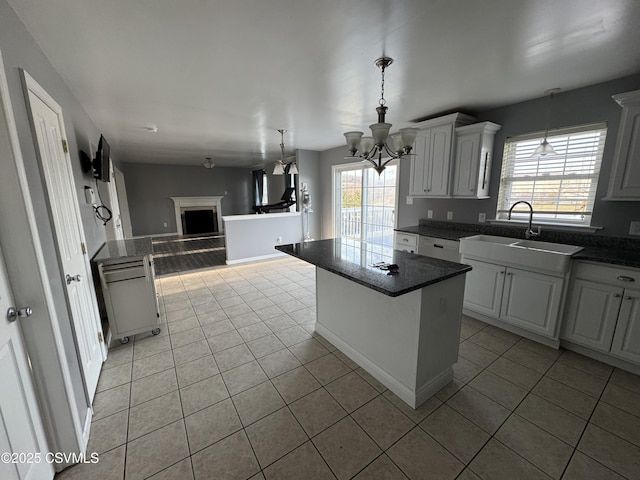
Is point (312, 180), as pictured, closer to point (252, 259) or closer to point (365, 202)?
point (365, 202)

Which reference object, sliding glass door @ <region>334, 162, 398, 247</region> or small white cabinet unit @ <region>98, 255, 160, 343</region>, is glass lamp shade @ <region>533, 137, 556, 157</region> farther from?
small white cabinet unit @ <region>98, 255, 160, 343</region>

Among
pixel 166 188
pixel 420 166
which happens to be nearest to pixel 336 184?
pixel 420 166

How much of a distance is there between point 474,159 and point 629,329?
A: 2029 mm

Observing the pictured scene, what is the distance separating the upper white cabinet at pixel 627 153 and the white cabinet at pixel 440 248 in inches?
52.3

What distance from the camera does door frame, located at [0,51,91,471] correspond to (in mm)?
1180

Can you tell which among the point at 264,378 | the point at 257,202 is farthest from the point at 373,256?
the point at 257,202

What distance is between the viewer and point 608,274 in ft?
6.93

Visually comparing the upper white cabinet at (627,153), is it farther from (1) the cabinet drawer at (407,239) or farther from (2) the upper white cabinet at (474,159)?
(1) the cabinet drawer at (407,239)

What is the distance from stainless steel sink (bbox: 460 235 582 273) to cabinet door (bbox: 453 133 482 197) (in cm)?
59

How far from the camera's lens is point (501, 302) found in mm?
2697

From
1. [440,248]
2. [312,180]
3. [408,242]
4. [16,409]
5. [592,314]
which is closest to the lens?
[16,409]

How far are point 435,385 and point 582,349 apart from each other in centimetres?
155

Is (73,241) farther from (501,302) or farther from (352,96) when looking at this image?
(501,302)

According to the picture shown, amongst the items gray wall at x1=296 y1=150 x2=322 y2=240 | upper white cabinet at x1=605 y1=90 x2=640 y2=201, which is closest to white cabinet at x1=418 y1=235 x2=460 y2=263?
upper white cabinet at x1=605 y1=90 x2=640 y2=201
